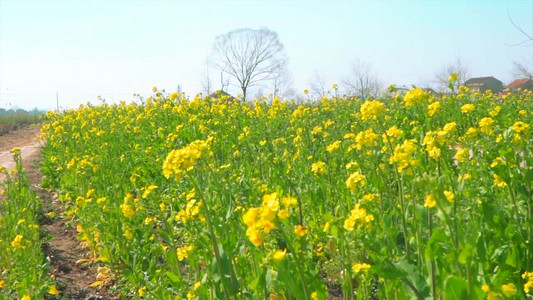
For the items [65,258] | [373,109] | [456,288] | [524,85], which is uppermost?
[524,85]

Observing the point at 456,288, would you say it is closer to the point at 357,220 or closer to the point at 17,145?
the point at 357,220

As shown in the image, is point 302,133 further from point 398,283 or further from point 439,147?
point 398,283

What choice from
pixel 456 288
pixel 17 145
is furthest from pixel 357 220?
pixel 17 145

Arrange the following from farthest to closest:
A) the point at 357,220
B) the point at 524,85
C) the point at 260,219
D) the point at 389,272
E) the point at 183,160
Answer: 1. the point at 524,85
2. the point at 183,160
3. the point at 357,220
4. the point at 389,272
5. the point at 260,219

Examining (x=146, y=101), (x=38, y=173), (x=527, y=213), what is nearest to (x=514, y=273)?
(x=527, y=213)

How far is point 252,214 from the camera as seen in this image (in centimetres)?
175

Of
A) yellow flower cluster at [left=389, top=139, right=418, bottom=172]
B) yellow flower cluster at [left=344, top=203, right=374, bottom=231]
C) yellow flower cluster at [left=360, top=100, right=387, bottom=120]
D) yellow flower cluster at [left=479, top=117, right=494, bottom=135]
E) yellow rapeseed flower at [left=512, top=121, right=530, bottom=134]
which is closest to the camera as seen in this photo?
yellow flower cluster at [left=344, top=203, right=374, bottom=231]

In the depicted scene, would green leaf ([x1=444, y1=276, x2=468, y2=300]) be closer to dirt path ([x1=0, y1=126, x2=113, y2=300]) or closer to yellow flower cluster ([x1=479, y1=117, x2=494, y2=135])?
yellow flower cluster ([x1=479, y1=117, x2=494, y2=135])

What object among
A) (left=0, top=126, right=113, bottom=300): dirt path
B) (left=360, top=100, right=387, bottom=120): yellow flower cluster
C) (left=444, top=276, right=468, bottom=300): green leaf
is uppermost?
(left=360, top=100, right=387, bottom=120): yellow flower cluster

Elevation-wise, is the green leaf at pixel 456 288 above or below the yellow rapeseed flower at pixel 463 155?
below

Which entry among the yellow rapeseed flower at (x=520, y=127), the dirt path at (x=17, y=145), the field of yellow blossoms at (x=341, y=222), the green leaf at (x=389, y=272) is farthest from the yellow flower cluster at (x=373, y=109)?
the dirt path at (x=17, y=145)

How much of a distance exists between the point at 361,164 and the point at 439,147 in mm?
1230

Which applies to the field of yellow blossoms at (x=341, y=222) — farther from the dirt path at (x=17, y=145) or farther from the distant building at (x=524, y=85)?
the distant building at (x=524, y=85)

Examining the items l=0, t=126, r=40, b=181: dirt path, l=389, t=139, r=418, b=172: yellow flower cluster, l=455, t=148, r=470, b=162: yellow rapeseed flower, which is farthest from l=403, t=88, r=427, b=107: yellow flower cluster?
l=0, t=126, r=40, b=181: dirt path
